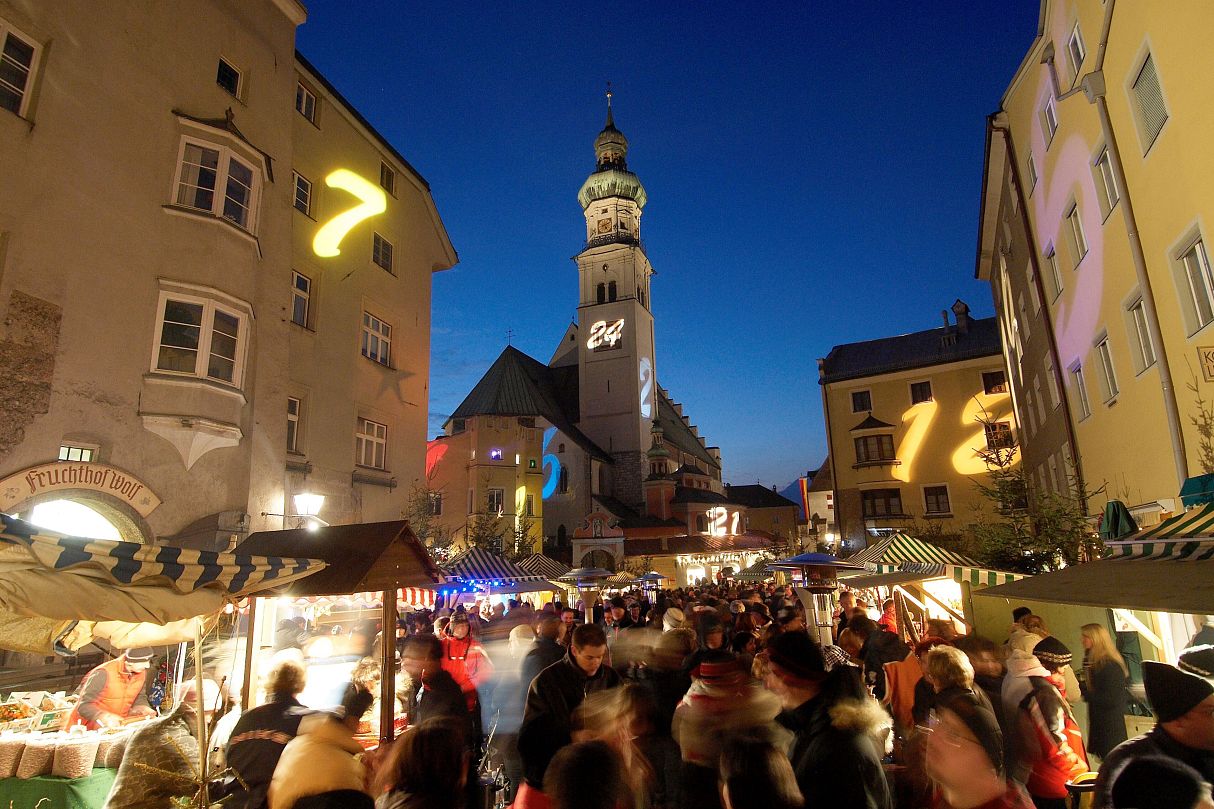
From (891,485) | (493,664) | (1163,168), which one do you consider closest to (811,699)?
(493,664)

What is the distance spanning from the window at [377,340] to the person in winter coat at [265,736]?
1655cm

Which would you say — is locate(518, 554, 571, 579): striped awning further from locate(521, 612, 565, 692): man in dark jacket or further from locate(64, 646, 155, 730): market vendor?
locate(521, 612, 565, 692): man in dark jacket

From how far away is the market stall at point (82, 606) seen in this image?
4.43 meters

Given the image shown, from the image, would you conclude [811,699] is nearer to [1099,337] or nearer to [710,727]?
[710,727]

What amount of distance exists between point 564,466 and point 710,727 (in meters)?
54.7

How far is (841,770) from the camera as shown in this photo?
3320 millimetres

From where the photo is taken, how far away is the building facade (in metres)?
36.8

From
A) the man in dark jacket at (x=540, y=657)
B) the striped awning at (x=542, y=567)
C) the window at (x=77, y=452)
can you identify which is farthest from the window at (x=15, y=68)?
the striped awning at (x=542, y=567)

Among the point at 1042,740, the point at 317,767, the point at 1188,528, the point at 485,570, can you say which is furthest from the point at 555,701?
the point at 485,570

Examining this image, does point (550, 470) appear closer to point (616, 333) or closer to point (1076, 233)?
point (616, 333)

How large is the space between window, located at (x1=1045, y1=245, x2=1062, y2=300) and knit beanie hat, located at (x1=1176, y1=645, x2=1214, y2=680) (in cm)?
1425

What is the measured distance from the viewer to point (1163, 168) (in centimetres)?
1008

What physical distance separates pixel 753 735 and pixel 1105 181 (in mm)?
13844

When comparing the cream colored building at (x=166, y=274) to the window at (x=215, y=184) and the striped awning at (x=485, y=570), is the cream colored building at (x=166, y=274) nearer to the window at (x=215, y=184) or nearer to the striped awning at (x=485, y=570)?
the window at (x=215, y=184)
